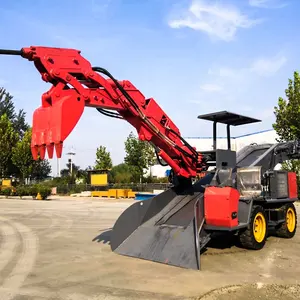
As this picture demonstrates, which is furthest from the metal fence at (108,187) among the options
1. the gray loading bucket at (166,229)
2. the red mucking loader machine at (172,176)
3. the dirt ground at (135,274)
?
the dirt ground at (135,274)

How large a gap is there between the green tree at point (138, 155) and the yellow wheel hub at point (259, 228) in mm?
35058

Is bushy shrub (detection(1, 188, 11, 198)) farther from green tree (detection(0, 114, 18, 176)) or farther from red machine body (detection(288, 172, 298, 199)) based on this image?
red machine body (detection(288, 172, 298, 199))

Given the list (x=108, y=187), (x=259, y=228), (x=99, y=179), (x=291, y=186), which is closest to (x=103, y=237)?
(x=259, y=228)

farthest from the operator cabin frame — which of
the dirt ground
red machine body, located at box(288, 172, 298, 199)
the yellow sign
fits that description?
the yellow sign

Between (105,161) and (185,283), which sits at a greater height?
(105,161)

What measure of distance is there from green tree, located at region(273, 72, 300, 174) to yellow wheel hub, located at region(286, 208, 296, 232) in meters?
15.7

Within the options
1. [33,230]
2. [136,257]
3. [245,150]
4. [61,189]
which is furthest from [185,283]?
[61,189]

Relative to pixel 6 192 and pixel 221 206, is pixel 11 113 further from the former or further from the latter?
pixel 221 206

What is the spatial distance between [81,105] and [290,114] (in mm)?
21925

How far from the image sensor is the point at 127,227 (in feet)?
27.9

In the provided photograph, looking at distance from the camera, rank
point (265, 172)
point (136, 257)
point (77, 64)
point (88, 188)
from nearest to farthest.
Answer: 1. point (77, 64)
2. point (136, 257)
3. point (265, 172)
4. point (88, 188)

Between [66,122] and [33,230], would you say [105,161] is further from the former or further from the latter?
[66,122]

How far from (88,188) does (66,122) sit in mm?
37235

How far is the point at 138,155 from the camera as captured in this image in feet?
144
